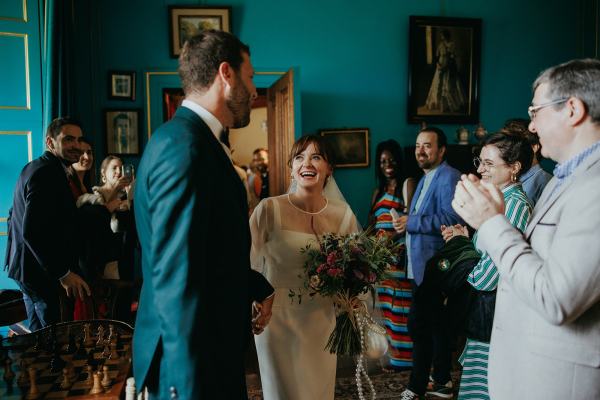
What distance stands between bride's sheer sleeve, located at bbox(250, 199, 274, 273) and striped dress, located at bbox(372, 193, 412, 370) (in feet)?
6.12

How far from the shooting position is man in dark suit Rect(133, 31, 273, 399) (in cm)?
130

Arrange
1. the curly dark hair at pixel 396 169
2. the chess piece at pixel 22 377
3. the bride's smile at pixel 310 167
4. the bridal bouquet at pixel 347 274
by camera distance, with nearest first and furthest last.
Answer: the chess piece at pixel 22 377, the bridal bouquet at pixel 347 274, the bride's smile at pixel 310 167, the curly dark hair at pixel 396 169

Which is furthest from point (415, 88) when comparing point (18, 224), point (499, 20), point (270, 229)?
point (18, 224)

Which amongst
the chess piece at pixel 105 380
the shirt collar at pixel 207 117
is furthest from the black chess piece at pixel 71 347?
the shirt collar at pixel 207 117

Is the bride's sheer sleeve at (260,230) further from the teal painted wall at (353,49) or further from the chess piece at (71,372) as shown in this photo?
the teal painted wall at (353,49)

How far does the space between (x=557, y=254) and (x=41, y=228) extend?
114 inches

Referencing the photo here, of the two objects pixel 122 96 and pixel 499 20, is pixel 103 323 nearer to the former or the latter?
pixel 122 96

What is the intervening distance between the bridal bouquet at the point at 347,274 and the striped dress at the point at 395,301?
5.74ft

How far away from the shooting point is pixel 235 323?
4.71 ft

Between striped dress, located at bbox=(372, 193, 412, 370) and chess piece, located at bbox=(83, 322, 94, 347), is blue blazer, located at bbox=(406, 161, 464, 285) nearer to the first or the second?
striped dress, located at bbox=(372, 193, 412, 370)

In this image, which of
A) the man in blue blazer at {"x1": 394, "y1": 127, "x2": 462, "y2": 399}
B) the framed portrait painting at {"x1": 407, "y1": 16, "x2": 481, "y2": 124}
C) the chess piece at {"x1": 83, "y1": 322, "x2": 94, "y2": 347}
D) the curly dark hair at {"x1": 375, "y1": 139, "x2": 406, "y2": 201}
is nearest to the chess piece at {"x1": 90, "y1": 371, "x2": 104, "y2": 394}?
the chess piece at {"x1": 83, "y1": 322, "x2": 94, "y2": 347}

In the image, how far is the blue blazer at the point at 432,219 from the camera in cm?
382

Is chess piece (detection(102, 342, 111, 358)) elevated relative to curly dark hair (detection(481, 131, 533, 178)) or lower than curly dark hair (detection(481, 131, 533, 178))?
lower

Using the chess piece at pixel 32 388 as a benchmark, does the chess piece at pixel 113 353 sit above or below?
below
